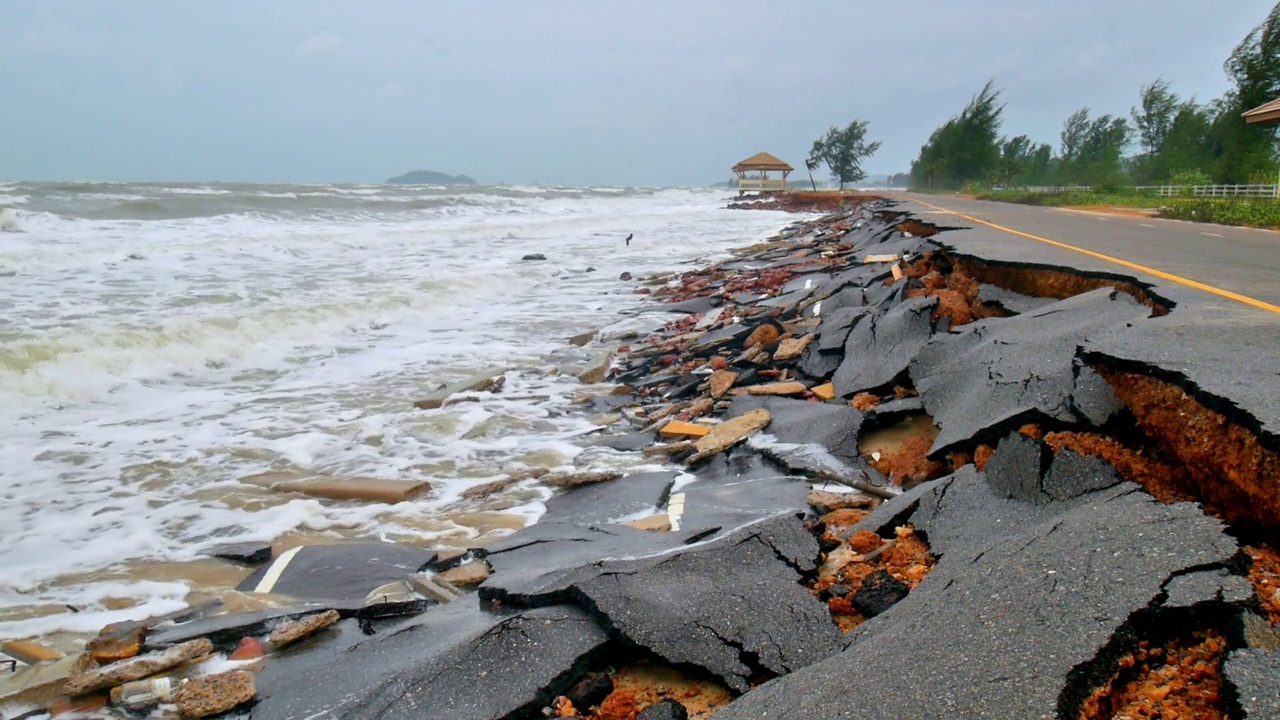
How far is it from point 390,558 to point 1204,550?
3.26 meters

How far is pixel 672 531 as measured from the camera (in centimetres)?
362

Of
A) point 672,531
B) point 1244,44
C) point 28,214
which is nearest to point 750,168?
point 1244,44

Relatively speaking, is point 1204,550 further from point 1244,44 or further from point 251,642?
point 1244,44

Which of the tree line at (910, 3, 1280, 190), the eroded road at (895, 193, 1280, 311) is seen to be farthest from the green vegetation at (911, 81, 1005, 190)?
the eroded road at (895, 193, 1280, 311)

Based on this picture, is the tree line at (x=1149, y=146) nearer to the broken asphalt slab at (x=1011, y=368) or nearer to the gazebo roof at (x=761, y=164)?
the gazebo roof at (x=761, y=164)

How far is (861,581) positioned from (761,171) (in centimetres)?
6591

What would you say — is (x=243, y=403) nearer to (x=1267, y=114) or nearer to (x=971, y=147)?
(x=1267, y=114)

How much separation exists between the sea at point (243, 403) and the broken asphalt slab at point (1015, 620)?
2384mm

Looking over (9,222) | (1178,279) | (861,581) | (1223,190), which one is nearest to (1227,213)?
(1223,190)

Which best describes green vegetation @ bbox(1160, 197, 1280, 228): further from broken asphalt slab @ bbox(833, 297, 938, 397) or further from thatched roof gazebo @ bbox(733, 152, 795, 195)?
thatched roof gazebo @ bbox(733, 152, 795, 195)

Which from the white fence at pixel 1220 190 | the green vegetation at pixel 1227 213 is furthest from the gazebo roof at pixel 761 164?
the green vegetation at pixel 1227 213

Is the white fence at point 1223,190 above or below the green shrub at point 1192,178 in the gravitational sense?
below

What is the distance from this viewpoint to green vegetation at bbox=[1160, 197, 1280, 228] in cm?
1525

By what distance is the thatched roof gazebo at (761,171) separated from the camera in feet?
211
